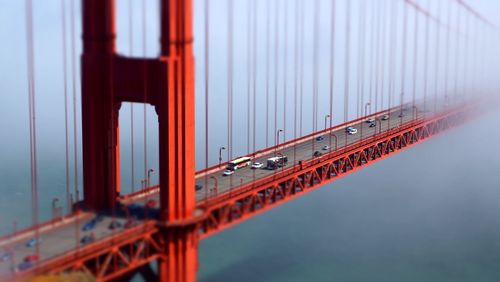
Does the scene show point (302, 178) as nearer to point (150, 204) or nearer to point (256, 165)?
point (256, 165)

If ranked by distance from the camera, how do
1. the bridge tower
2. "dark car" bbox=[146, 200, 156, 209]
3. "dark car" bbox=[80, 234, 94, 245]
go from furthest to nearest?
1. "dark car" bbox=[146, 200, 156, 209]
2. the bridge tower
3. "dark car" bbox=[80, 234, 94, 245]

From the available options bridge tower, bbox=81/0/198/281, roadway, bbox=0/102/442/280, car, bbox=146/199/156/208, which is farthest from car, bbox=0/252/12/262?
car, bbox=146/199/156/208

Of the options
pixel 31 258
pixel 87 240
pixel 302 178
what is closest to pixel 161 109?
pixel 87 240

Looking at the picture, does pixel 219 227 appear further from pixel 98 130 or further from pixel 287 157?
pixel 287 157

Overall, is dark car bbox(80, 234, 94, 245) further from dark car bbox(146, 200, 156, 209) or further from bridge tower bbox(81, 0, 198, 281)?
dark car bbox(146, 200, 156, 209)

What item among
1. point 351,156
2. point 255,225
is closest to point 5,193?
point 255,225

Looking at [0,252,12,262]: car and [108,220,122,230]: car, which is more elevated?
[108,220,122,230]: car

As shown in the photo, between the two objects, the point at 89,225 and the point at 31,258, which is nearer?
the point at 31,258
